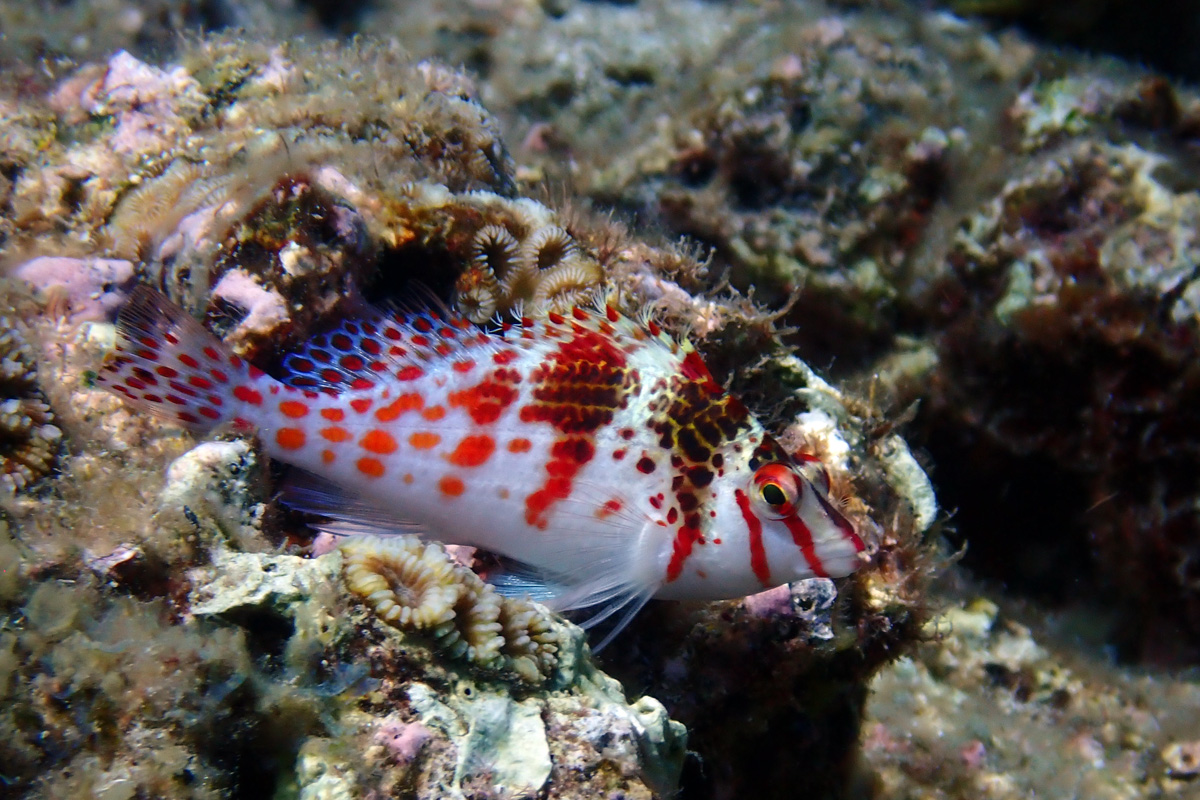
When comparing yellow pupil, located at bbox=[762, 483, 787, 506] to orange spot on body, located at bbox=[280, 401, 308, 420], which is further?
orange spot on body, located at bbox=[280, 401, 308, 420]

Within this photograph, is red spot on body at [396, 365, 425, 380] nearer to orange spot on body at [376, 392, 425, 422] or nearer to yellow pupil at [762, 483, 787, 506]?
orange spot on body at [376, 392, 425, 422]

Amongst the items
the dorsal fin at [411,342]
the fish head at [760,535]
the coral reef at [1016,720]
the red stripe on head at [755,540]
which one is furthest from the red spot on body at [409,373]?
the coral reef at [1016,720]

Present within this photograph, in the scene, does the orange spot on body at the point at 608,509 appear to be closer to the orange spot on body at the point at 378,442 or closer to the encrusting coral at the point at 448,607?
the encrusting coral at the point at 448,607

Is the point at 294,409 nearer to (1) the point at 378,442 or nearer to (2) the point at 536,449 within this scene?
(1) the point at 378,442

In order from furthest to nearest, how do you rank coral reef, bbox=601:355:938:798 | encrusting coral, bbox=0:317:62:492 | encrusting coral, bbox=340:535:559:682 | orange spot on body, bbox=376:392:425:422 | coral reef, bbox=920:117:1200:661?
coral reef, bbox=920:117:1200:661 → coral reef, bbox=601:355:938:798 → orange spot on body, bbox=376:392:425:422 → encrusting coral, bbox=0:317:62:492 → encrusting coral, bbox=340:535:559:682

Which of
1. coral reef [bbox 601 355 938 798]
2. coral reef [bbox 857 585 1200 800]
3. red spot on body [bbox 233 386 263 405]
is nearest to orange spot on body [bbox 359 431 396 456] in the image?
red spot on body [bbox 233 386 263 405]

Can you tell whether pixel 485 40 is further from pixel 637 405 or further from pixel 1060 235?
pixel 637 405

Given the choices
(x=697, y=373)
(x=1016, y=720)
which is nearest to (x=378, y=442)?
(x=697, y=373)
